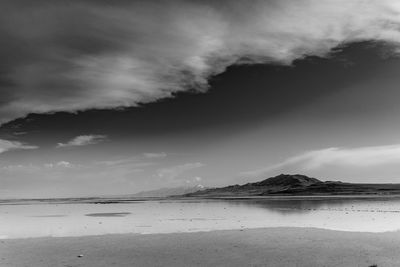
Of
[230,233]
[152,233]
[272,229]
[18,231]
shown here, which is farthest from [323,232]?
[18,231]

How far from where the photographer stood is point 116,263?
18016 millimetres

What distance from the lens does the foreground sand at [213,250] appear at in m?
18.0

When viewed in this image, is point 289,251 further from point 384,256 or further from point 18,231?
point 18,231

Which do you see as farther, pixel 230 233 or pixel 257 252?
pixel 230 233

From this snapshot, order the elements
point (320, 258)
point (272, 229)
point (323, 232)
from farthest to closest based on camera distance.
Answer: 1. point (272, 229)
2. point (323, 232)
3. point (320, 258)

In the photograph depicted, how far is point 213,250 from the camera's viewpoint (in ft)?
68.0

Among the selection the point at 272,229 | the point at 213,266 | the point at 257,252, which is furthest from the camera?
the point at 272,229

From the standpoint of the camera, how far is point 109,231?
1153 inches

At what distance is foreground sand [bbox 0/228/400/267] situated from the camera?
18.0m

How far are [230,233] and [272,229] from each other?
3387mm

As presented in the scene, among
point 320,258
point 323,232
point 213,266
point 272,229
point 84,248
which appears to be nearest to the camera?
point 213,266

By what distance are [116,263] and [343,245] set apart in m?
11.5

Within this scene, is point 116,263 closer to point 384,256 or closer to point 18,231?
point 384,256

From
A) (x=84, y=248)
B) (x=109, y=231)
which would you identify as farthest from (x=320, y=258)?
(x=109, y=231)
